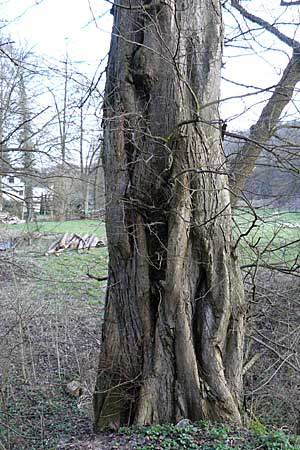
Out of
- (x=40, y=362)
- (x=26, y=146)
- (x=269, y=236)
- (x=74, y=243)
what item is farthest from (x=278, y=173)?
(x=74, y=243)

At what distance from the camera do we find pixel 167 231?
4066 millimetres

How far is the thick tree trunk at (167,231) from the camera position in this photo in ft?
12.7

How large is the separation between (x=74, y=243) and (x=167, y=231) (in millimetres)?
12707

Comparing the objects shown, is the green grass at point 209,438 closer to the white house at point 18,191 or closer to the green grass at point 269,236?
the green grass at point 269,236

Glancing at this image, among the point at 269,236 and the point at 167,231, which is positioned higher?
the point at 167,231

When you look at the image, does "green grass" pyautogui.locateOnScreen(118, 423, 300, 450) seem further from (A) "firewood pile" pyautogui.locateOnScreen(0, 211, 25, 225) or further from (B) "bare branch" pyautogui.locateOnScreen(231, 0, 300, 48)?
(A) "firewood pile" pyautogui.locateOnScreen(0, 211, 25, 225)

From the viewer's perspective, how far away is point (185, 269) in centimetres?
400

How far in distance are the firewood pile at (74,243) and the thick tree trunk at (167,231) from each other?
11379 mm

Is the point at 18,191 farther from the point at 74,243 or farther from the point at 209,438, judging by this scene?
the point at 74,243

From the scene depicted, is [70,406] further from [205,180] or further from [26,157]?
[205,180]

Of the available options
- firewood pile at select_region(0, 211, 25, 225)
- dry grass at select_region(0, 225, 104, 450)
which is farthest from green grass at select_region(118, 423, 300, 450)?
firewood pile at select_region(0, 211, 25, 225)

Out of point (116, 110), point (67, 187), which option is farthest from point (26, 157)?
point (116, 110)

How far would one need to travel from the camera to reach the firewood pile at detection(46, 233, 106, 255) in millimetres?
15516

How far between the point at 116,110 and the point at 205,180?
3.54 ft
